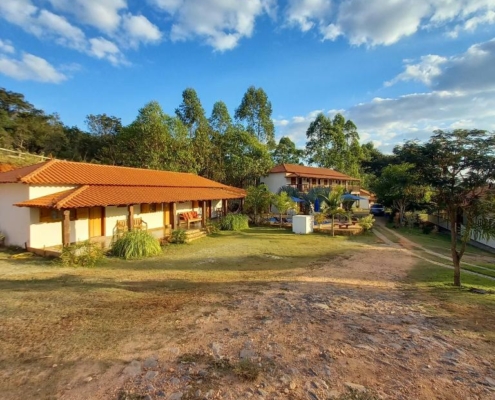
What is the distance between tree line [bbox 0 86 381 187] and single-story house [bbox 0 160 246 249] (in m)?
14.5

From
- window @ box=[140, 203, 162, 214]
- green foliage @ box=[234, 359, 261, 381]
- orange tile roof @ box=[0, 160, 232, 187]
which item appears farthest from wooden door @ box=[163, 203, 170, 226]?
green foliage @ box=[234, 359, 261, 381]

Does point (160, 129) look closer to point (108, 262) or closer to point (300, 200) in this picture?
point (300, 200)

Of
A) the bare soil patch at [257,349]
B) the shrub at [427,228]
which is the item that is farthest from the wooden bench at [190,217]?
the shrub at [427,228]

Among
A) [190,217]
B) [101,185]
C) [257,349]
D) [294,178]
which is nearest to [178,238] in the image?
[101,185]

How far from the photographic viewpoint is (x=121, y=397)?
342 cm

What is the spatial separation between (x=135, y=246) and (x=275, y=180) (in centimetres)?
2771

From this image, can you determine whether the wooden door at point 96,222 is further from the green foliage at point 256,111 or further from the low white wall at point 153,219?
the green foliage at point 256,111

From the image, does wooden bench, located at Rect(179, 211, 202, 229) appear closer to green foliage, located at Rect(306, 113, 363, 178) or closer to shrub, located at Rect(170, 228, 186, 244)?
shrub, located at Rect(170, 228, 186, 244)

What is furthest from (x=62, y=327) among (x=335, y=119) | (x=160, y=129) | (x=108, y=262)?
(x=335, y=119)

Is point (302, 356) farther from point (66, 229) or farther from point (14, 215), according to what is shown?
point (14, 215)

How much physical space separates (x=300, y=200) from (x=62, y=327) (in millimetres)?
30089

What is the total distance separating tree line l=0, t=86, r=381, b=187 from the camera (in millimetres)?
33469

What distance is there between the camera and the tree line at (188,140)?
3347 cm

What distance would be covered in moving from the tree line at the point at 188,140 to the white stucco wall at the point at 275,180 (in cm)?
144
